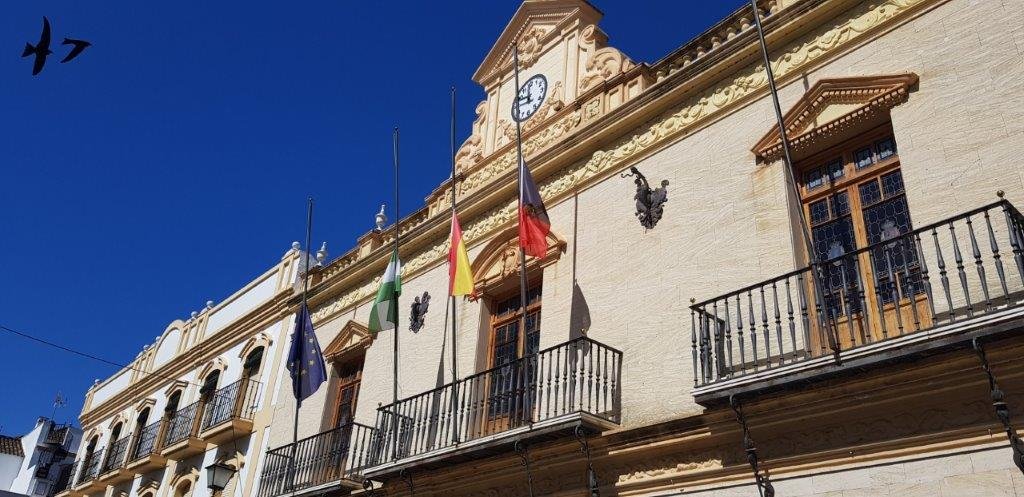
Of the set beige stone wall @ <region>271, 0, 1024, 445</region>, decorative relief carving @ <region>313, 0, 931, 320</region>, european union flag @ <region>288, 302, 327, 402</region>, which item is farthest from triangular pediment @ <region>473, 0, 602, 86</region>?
european union flag @ <region>288, 302, 327, 402</region>

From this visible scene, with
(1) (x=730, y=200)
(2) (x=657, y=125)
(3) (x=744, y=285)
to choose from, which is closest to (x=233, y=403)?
(2) (x=657, y=125)

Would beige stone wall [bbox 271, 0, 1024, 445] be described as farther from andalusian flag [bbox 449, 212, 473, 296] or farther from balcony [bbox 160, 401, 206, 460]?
balcony [bbox 160, 401, 206, 460]

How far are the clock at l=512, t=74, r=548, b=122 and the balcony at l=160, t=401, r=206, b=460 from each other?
8556 millimetres

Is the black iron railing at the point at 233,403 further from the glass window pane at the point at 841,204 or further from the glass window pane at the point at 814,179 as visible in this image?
the glass window pane at the point at 841,204

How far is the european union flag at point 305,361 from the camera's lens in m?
12.1

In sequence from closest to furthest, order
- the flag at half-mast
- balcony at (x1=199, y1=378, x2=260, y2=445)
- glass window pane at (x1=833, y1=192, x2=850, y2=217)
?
glass window pane at (x1=833, y1=192, x2=850, y2=217) < the flag at half-mast < balcony at (x1=199, y1=378, x2=260, y2=445)

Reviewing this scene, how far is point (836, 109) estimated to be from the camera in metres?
7.51

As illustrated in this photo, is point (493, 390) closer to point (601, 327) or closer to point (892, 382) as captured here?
point (601, 327)

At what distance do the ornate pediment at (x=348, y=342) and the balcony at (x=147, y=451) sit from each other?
539 centimetres

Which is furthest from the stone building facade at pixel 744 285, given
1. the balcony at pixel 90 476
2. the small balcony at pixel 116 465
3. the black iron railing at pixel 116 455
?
the balcony at pixel 90 476

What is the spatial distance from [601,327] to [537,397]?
100 cm

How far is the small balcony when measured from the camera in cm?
1762

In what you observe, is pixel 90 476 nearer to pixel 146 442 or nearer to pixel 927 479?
pixel 146 442

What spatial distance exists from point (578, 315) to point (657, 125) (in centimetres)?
229
